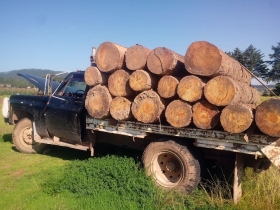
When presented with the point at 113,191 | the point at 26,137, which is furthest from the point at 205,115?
the point at 26,137

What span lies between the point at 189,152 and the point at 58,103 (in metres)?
3.25

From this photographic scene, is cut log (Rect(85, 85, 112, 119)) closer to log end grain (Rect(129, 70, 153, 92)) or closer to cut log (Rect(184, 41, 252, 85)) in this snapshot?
log end grain (Rect(129, 70, 153, 92))

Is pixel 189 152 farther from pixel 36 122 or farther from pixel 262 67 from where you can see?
pixel 262 67

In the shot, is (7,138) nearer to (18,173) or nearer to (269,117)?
(18,173)

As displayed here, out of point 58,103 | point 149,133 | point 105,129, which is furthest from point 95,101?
point 58,103

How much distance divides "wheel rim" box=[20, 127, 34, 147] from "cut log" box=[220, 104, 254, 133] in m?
5.30

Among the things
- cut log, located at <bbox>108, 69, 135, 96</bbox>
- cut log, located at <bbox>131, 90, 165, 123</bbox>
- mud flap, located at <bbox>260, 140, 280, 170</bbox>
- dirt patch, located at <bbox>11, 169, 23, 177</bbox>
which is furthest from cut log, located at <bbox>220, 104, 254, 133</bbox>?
dirt patch, located at <bbox>11, 169, 23, 177</bbox>

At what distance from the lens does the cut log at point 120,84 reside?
13.4ft

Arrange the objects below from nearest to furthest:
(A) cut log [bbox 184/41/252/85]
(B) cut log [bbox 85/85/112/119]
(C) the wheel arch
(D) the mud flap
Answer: (D) the mud flap → (A) cut log [bbox 184/41/252/85] → (B) cut log [bbox 85/85/112/119] → (C) the wheel arch

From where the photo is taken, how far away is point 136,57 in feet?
13.0

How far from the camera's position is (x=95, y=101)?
4.38 meters

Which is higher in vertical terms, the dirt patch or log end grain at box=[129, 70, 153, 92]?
log end grain at box=[129, 70, 153, 92]

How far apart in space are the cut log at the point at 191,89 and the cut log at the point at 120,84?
3.21 feet

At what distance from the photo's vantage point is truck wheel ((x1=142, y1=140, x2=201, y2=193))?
144 inches
